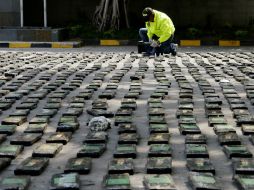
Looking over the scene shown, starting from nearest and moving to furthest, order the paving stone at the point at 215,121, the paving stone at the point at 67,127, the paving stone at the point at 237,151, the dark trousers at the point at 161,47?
the paving stone at the point at 237,151
the paving stone at the point at 67,127
the paving stone at the point at 215,121
the dark trousers at the point at 161,47

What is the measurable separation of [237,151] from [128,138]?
84 centimetres

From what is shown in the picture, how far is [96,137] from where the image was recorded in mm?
4371

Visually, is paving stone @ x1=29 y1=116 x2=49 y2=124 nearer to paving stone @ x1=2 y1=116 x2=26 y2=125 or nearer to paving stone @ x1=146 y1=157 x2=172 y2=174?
paving stone @ x1=2 y1=116 x2=26 y2=125

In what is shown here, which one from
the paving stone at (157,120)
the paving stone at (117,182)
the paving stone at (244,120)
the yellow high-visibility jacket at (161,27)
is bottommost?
the paving stone at (117,182)

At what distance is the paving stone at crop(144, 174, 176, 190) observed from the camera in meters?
3.14

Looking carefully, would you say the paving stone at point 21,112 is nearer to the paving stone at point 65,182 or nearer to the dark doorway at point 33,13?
the paving stone at point 65,182

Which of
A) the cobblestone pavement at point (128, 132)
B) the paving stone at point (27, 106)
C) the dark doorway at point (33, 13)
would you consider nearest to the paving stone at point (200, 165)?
the cobblestone pavement at point (128, 132)

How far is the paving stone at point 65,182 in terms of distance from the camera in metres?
3.13

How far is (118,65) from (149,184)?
7.45m

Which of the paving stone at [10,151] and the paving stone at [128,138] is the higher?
the paving stone at [128,138]

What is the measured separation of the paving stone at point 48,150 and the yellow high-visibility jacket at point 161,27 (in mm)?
8493

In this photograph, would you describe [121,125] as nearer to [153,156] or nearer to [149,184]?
[153,156]

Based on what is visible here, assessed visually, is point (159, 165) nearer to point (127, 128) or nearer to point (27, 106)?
point (127, 128)

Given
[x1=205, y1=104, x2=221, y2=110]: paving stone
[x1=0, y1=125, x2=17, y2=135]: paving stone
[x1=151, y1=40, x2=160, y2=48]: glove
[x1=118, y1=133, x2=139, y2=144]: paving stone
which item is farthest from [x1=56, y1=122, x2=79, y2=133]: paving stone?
[x1=151, y1=40, x2=160, y2=48]: glove
